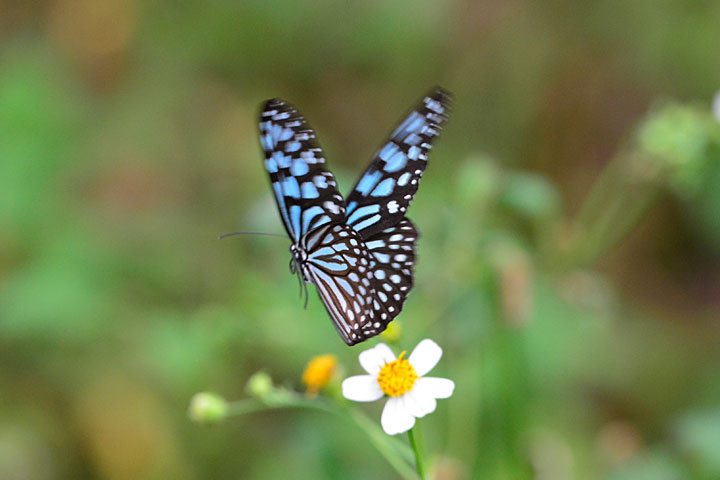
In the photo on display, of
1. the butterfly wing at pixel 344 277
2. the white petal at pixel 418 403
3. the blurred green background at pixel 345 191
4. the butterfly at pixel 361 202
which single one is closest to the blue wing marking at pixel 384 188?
the butterfly at pixel 361 202

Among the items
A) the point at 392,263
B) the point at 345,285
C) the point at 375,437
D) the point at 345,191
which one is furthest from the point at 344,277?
the point at 345,191

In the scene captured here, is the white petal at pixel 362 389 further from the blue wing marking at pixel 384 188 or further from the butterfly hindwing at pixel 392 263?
the blue wing marking at pixel 384 188

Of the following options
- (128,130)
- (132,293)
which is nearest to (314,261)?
(132,293)

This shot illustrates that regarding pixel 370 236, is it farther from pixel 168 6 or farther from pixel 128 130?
pixel 168 6

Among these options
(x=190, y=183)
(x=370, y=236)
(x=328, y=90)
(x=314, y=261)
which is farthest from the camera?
(x=328, y=90)

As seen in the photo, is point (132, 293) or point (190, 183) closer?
point (132, 293)

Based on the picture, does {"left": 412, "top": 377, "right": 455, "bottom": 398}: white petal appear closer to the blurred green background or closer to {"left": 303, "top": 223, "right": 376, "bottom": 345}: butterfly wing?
{"left": 303, "top": 223, "right": 376, "bottom": 345}: butterfly wing

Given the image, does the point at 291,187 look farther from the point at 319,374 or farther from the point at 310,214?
the point at 319,374
